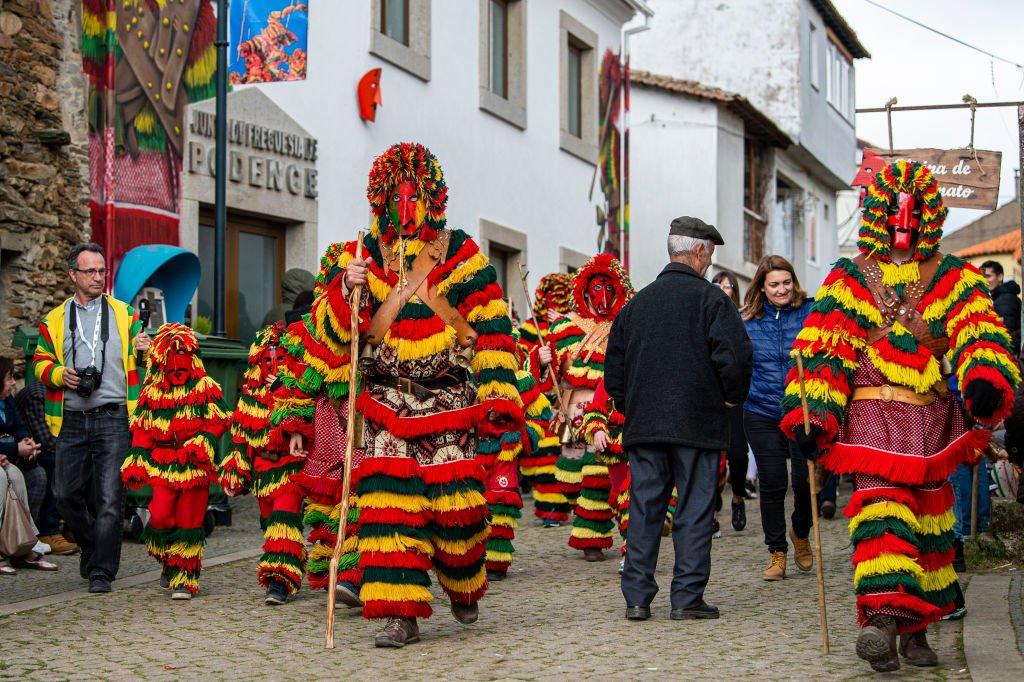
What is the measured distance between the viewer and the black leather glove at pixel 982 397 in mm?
6598

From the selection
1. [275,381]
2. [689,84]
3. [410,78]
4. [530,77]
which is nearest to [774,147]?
[689,84]

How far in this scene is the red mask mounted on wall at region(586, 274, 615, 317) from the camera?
1084cm

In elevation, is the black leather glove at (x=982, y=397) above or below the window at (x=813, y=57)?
below

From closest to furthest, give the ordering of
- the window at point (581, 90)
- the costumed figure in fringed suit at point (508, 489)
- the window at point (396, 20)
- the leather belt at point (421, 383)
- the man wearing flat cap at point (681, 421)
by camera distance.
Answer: the leather belt at point (421, 383)
the man wearing flat cap at point (681, 421)
the costumed figure in fringed suit at point (508, 489)
the window at point (396, 20)
the window at point (581, 90)

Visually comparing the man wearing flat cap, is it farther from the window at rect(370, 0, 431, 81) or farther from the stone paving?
the window at rect(370, 0, 431, 81)

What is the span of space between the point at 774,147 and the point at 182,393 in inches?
1040

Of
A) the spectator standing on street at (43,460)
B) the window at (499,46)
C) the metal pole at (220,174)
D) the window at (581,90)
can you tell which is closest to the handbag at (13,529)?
the spectator standing on street at (43,460)

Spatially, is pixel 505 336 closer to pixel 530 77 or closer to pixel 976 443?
pixel 976 443

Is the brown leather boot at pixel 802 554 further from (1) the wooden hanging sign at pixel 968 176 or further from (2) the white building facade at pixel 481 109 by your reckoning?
(2) the white building facade at pixel 481 109

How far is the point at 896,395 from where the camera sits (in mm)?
6863

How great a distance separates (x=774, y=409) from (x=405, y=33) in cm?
951

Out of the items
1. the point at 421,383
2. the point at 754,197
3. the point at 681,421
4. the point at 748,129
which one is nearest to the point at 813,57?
the point at 754,197

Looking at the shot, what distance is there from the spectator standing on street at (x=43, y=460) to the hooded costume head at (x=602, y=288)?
3.84 metres

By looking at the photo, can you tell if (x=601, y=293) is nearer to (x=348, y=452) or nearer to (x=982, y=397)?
(x=348, y=452)
